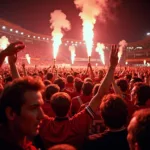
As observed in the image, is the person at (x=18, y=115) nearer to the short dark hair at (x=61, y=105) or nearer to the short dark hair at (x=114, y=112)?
the short dark hair at (x=114, y=112)

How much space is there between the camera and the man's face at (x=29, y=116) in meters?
2.35

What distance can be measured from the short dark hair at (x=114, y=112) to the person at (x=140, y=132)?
2.84 feet

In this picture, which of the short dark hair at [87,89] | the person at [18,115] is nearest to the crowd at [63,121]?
the person at [18,115]

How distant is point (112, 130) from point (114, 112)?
0.22 meters

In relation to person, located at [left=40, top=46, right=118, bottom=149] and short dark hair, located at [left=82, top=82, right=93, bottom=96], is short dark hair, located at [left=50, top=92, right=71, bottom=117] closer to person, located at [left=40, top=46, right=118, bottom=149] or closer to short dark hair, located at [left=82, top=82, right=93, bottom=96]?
person, located at [left=40, top=46, right=118, bottom=149]

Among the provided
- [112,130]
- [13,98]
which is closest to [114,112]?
[112,130]

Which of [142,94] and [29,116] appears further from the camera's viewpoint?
[142,94]

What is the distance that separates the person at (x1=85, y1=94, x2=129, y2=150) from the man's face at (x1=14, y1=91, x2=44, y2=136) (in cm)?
89

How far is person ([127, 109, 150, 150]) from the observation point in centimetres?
203

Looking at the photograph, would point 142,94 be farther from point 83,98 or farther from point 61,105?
point 61,105

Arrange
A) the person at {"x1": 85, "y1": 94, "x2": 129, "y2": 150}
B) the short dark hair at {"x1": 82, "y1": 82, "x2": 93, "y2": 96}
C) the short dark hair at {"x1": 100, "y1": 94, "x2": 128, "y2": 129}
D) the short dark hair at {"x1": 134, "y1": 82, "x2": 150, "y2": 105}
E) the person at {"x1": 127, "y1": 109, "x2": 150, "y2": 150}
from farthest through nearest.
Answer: the short dark hair at {"x1": 82, "y1": 82, "x2": 93, "y2": 96}, the short dark hair at {"x1": 134, "y1": 82, "x2": 150, "y2": 105}, the short dark hair at {"x1": 100, "y1": 94, "x2": 128, "y2": 129}, the person at {"x1": 85, "y1": 94, "x2": 129, "y2": 150}, the person at {"x1": 127, "y1": 109, "x2": 150, "y2": 150}

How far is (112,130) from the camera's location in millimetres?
3039

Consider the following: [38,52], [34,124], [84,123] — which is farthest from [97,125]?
[38,52]

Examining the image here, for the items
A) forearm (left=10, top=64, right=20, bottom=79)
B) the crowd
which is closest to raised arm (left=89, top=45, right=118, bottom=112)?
the crowd
